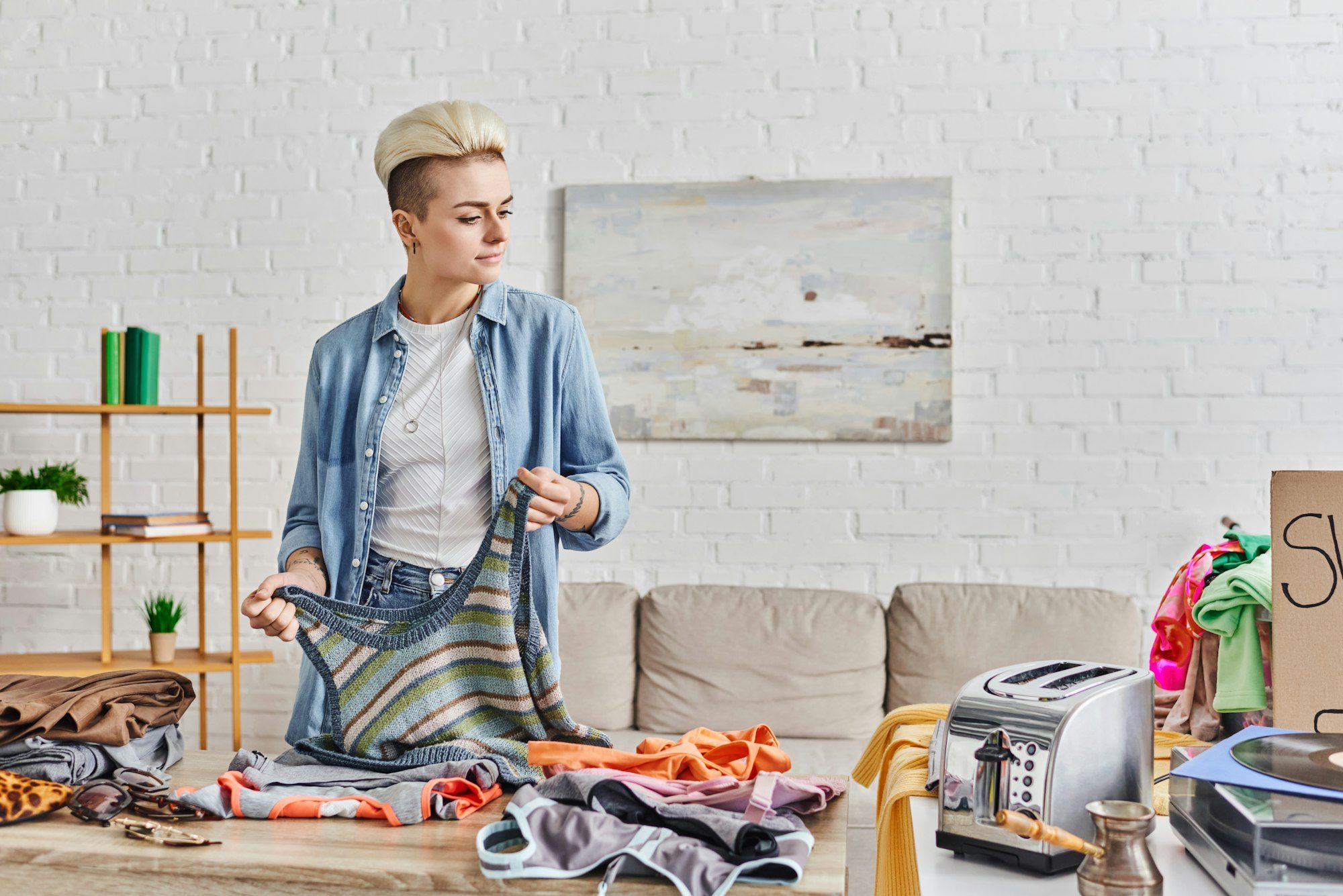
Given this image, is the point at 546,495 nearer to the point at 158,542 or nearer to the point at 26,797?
the point at 26,797

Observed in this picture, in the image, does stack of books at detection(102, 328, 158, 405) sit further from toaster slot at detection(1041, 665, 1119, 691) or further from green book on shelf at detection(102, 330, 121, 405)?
toaster slot at detection(1041, 665, 1119, 691)

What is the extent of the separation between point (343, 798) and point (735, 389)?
86.6 inches

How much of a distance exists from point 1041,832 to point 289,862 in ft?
Result: 2.09

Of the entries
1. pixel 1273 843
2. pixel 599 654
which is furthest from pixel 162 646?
pixel 1273 843

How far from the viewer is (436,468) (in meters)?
1.44

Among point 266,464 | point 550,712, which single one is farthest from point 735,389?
point 550,712

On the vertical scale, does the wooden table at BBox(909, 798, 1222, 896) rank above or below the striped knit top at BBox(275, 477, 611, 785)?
below

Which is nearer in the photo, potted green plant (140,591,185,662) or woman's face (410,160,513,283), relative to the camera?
woman's face (410,160,513,283)

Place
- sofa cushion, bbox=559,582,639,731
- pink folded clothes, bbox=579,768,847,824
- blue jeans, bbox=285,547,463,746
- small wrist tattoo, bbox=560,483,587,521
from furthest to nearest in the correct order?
sofa cushion, bbox=559,582,639,731 < blue jeans, bbox=285,547,463,746 < small wrist tattoo, bbox=560,483,587,521 < pink folded clothes, bbox=579,768,847,824

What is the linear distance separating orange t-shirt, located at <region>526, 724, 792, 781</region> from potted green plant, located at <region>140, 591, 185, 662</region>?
2.14 m

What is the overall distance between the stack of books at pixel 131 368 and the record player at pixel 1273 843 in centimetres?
291

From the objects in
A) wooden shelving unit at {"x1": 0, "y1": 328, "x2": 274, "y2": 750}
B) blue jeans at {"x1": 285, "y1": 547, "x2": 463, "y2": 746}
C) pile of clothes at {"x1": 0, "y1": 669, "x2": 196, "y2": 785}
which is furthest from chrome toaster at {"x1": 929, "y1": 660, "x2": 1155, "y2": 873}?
wooden shelving unit at {"x1": 0, "y1": 328, "x2": 274, "y2": 750}

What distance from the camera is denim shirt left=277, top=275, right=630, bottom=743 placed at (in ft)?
4.71

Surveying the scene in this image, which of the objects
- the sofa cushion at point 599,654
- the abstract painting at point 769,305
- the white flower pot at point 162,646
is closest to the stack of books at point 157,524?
the white flower pot at point 162,646
